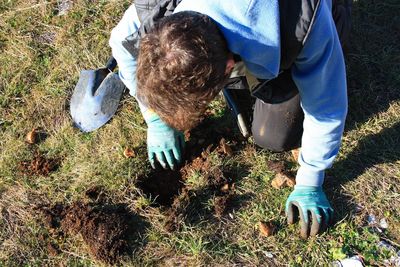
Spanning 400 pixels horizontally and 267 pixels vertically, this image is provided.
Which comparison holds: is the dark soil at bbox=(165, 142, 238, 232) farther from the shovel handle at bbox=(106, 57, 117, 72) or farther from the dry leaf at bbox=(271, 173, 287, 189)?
the shovel handle at bbox=(106, 57, 117, 72)

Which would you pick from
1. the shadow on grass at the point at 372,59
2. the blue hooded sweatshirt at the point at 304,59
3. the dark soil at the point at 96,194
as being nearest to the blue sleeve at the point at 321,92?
the blue hooded sweatshirt at the point at 304,59

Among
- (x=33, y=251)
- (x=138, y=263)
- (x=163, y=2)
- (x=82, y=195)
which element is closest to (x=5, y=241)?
(x=33, y=251)

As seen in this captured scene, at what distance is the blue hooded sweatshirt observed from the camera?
177 centimetres

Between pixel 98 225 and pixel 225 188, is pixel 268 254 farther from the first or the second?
pixel 98 225

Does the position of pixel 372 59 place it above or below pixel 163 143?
above

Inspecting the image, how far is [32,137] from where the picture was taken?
3.26 metres

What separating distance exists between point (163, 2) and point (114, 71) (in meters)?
1.52

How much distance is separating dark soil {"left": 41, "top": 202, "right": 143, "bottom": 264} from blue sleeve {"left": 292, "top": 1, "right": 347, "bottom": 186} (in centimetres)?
97

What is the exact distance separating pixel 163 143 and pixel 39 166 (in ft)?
2.53

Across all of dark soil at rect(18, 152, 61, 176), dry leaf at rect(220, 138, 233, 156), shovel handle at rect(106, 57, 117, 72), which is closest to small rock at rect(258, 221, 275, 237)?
dry leaf at rect(220, 138, 233, 156)

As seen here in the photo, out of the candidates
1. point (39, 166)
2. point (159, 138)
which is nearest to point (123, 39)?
point (159, 138)

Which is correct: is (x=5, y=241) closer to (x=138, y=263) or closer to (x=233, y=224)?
(x=138, y=263)

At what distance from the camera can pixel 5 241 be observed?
2.89 metres

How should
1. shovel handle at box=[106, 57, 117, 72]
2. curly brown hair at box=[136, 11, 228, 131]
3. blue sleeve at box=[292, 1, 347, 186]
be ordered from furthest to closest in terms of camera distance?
shovel handle at box=[106, 57, 117, 72]
blue sleeve at box=[292, 1, 347, 186]
curly brown hair at box=[136, 11, 228, 131]
